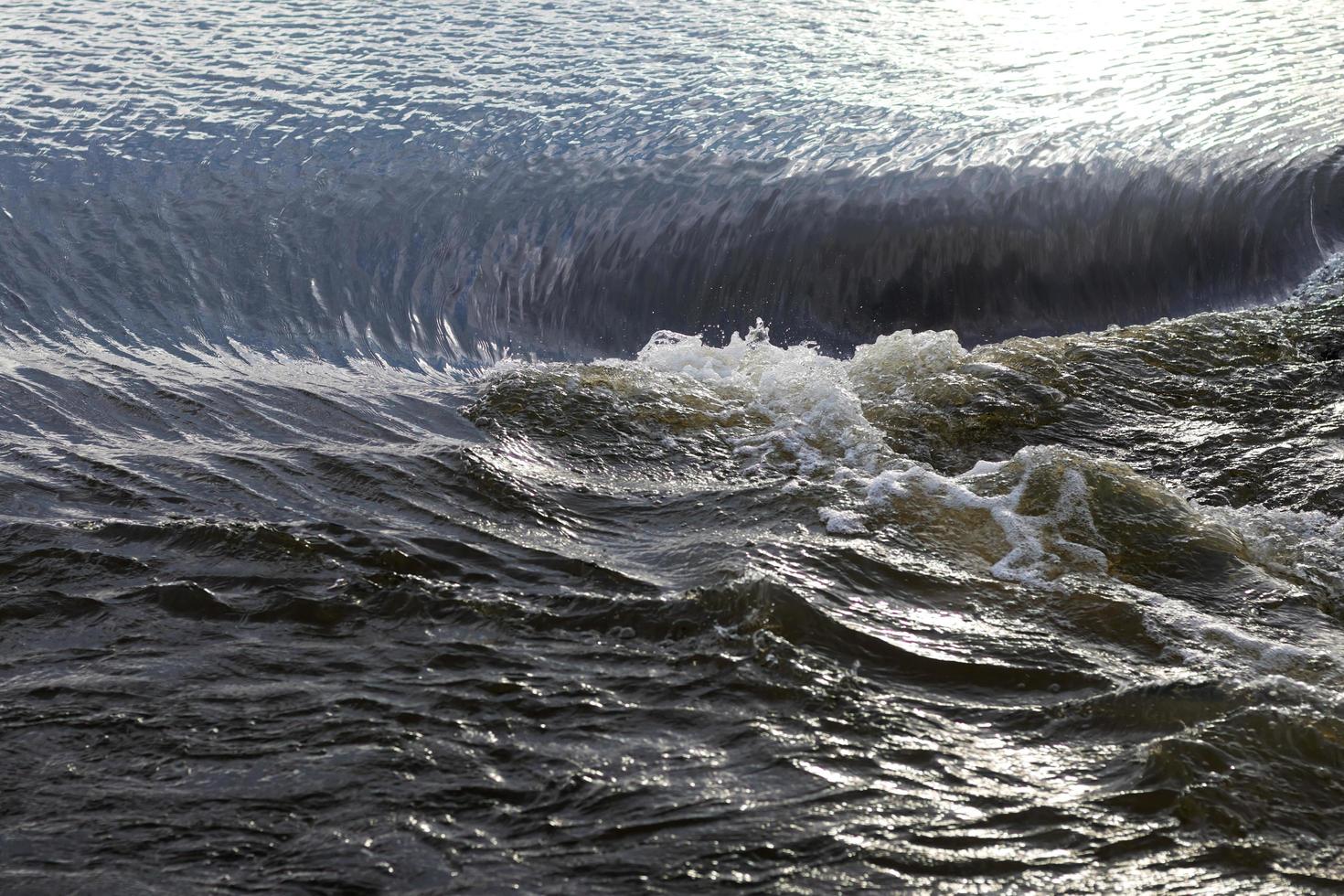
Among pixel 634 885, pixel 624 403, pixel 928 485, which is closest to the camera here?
pixel 634 885

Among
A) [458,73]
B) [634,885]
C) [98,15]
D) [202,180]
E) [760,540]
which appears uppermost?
[98,15]

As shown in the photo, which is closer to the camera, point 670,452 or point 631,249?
point 670,452

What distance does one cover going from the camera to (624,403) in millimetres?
4590

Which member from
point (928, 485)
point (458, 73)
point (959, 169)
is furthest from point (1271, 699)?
point (458, 73)

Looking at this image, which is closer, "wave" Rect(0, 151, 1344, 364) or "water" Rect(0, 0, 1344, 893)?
"water" Rect(0, 0, 1344, 893)

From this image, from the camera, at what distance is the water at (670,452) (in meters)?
2.33

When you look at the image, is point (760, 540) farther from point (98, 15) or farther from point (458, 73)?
point (98, 15)

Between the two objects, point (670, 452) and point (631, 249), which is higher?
point (631, 249)

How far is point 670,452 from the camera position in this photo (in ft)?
13.7

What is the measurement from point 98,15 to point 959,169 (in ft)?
21.7

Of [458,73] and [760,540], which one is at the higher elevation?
[458,73]

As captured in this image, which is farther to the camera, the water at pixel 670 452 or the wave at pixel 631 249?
the wave at pixel 631 249

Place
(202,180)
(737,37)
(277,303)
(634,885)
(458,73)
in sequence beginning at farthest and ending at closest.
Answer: (737,37), (458,73), (202,180), (277,303), (634,885)

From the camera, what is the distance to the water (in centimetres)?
233
